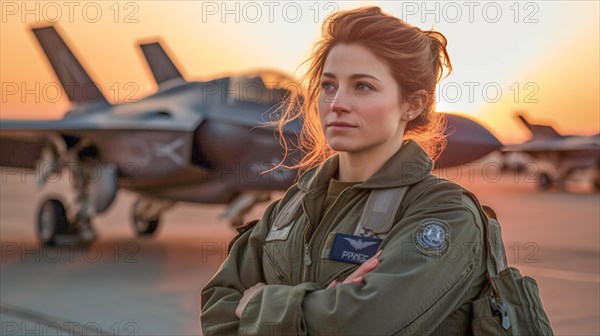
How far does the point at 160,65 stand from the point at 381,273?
1333cm

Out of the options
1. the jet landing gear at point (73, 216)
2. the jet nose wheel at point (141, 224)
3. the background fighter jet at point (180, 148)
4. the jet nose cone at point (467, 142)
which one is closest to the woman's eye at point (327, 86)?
the jet nose cone at point (467, 142)

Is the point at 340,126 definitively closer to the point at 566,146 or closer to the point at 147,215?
the point at 147,215

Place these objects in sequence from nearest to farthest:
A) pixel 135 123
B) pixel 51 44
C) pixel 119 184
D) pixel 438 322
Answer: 1. pixel 438 322
2. pixel 135 123
3. pixel 119 184
4. pixel 51 44

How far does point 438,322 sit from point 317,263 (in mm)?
322

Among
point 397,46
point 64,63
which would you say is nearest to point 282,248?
point 397,46

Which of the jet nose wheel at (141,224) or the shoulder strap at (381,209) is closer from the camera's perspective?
the shoulder strap at (381,209)

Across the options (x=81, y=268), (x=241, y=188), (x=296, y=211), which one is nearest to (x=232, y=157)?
(x=241, y=188)

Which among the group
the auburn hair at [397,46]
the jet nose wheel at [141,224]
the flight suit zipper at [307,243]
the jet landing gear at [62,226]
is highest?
the auburn hair at [397,46]

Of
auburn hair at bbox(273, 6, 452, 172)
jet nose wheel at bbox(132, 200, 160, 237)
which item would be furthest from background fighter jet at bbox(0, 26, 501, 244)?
auburn hair at bbox(273, 6, 452, 172)

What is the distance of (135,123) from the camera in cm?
1039

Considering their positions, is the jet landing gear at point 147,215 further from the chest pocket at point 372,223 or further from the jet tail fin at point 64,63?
the chest pocket at point 372,223

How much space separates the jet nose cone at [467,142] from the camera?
28.3ft

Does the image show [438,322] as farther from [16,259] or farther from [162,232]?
[162,232]

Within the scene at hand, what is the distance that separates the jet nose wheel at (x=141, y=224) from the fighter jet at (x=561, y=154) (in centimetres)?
1841
